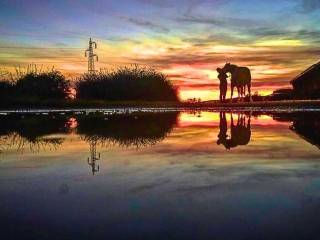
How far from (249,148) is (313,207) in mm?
4468

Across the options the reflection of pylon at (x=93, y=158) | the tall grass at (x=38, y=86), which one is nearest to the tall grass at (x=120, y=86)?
the tall grass at (x=38, y=86)

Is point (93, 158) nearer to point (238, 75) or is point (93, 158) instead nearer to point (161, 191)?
point (161, 191)

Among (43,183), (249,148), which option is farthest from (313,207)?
(249,148)

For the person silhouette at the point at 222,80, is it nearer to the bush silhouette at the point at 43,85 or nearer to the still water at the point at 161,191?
the bush silhouette at the point at 43,85

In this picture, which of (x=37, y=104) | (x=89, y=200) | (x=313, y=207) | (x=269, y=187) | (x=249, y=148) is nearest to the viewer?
(x=313, y=207)

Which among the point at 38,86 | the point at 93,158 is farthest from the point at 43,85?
the point at 93,158

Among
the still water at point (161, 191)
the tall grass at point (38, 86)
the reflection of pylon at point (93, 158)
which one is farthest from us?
the tall grass at point (38, 86)

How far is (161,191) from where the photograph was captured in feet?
15.7

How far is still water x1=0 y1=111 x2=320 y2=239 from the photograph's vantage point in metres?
3.48

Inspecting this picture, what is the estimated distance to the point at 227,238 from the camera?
3.24 metres

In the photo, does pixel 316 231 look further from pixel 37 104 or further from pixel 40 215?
pixel 37 104

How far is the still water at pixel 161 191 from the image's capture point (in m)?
3.48

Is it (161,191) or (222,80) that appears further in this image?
(222,80)

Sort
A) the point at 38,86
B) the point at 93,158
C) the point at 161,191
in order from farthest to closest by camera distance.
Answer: the point at 38,86, the point at 93,158, the point at 161,191
